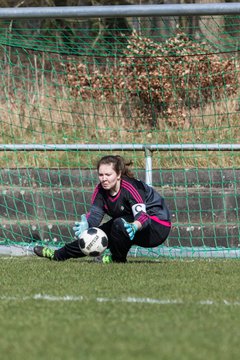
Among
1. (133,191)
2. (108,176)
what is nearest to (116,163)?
(108,176)

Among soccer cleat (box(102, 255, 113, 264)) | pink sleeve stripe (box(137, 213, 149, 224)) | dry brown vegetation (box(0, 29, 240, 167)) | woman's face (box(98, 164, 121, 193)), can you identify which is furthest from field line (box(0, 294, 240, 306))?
dry brown vegetation (box(0, 29, 240, 167))

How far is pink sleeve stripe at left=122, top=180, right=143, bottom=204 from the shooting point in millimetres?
7984

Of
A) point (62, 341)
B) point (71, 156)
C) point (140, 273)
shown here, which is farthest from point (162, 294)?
point (71, 156)

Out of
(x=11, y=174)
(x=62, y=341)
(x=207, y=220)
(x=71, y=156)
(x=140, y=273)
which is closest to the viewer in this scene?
(x=62, y=341)

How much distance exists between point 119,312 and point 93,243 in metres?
2.72

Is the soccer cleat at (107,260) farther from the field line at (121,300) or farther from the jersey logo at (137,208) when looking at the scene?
the field line at (121,300)

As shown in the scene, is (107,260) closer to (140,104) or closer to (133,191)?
(133,191)

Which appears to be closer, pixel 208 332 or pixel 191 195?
pixel 208 332

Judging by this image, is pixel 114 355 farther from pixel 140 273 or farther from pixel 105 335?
pixel 140 273

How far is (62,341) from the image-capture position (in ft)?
13.5

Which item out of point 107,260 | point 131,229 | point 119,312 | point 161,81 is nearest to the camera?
point 119,312

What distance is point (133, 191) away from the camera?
8.02m

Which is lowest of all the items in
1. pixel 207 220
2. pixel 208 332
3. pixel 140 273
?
pixel 207 220

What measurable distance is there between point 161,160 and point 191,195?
1.16 metres
